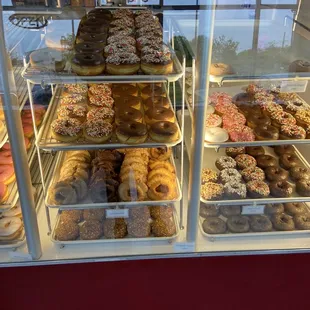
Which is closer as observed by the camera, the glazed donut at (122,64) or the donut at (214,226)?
Answer: the glazed donut at (122,64)

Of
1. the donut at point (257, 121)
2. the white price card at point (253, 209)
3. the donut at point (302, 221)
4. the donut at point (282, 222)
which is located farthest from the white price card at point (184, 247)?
the donut at point (257, 121)

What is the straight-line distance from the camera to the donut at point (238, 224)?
2.08 m

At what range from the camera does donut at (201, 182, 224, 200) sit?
2072 millimetres

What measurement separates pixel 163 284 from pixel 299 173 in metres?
0.98

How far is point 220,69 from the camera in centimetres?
187

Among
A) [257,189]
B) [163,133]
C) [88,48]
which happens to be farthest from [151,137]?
[257,189]

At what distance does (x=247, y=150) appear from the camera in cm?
250

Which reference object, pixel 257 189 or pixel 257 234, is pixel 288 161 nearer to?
pixel 257 189

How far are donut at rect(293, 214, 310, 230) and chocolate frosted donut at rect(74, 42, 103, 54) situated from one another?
137cm

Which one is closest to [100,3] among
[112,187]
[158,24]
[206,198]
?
[158,24]

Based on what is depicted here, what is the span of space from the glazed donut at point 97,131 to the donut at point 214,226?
69 centimetres

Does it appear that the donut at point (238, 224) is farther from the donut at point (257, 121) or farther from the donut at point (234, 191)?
the donut at point (257, 121)

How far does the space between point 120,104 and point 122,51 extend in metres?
0.35

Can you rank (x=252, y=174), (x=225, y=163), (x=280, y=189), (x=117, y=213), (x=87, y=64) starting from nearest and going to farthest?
(x=87, y=64)
(x=117, y=213)
(x=280, y=189)
(x=252, y=174)
(x=225, y=163)
